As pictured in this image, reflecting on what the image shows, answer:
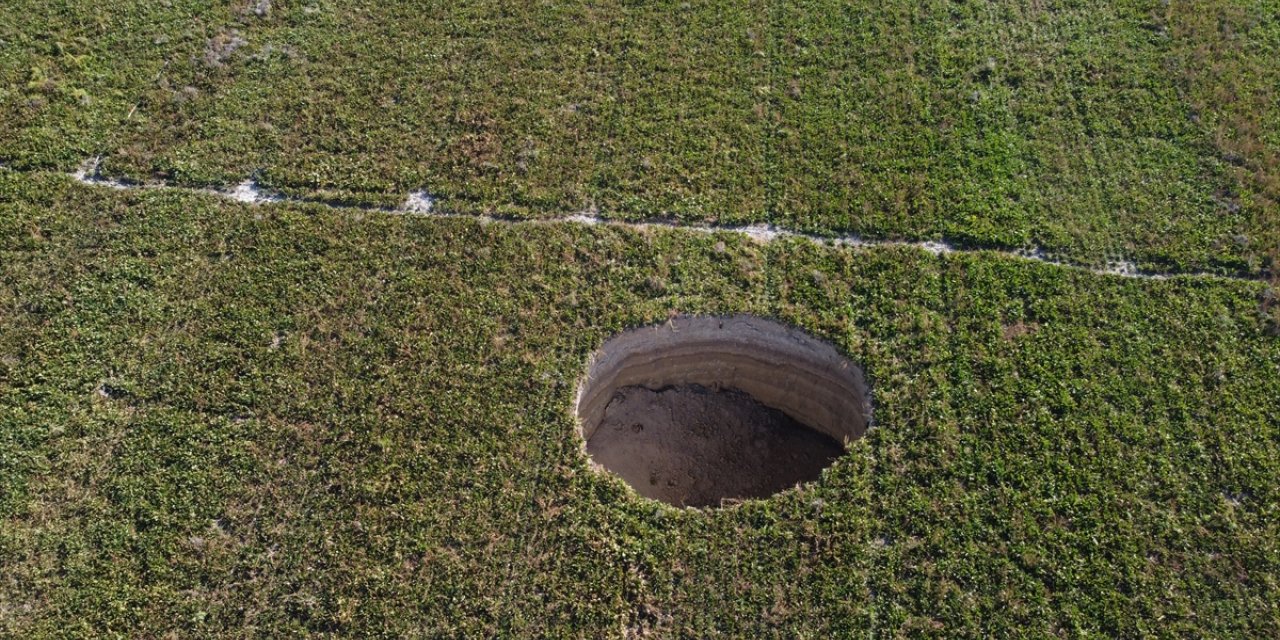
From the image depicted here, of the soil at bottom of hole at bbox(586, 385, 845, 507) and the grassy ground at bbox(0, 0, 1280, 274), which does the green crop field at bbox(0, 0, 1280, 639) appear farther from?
the soil at bottom of hole at bbox(586, 385, 845, 507)

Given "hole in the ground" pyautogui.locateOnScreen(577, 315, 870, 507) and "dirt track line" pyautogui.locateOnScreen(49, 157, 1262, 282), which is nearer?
"hole in the ground" pyautogui.locateOnScreen(577, 315, 870, 507)

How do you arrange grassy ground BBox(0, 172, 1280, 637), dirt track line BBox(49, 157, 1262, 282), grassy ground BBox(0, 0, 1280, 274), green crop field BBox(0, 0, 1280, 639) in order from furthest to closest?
grassy ground BBox(0, 0, 1280, 274)
dirt track line BBox(49, 157, 1262, 282)
green crop field BBox(0, 0, 1280, 639)
grassy ground BBox(0, 172, 1280, 637)

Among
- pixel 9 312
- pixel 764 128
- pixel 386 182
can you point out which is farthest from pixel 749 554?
pixel 9 312

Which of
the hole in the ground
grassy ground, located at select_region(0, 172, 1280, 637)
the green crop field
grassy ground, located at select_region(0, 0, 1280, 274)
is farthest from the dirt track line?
the hole in the ground

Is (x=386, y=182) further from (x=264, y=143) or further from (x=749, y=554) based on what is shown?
(x=749, y=554)

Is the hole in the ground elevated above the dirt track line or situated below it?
below

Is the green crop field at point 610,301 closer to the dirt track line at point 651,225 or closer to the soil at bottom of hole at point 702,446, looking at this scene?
the dirt track line at point 651,225

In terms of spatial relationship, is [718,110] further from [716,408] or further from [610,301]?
[716,408]
